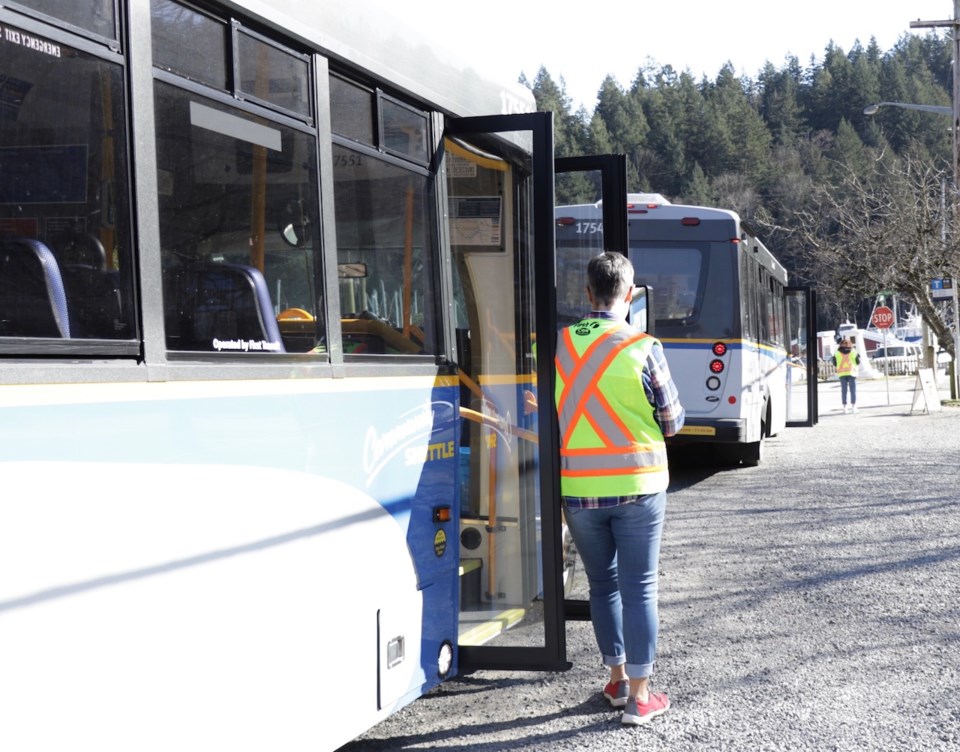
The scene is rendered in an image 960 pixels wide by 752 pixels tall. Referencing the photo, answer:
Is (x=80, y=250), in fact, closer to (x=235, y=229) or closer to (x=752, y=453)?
(x=235, y=229)

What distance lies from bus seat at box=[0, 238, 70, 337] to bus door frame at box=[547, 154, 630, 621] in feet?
11.0

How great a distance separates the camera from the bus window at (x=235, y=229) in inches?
113

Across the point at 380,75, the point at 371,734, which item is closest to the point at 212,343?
the point at 380,75

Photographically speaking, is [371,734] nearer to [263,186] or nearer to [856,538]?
[263,186]

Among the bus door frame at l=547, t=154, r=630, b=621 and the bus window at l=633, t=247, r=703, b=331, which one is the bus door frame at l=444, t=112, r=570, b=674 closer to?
the bus door frame at l=547, t=154, r=630, b=621

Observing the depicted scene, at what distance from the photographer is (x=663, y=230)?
12.2 m

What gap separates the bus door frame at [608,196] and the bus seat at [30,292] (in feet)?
11.0

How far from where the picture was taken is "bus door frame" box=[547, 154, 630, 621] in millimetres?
5391

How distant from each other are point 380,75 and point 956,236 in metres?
26.2

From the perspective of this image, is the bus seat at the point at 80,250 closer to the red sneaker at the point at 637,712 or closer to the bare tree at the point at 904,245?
the red sneaker at the point at 637,712

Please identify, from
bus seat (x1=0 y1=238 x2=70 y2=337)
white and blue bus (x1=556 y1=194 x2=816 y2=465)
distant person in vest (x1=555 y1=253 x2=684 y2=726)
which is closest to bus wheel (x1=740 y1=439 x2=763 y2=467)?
white and blue bus (x1=556 y1=194 x2=816 y2=465)

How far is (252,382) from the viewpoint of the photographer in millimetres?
3156

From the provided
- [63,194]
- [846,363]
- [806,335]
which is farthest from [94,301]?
[846,363]

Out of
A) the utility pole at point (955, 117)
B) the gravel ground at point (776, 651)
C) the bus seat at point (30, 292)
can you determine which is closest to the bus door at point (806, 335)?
the utility pole at point (955, 117)
